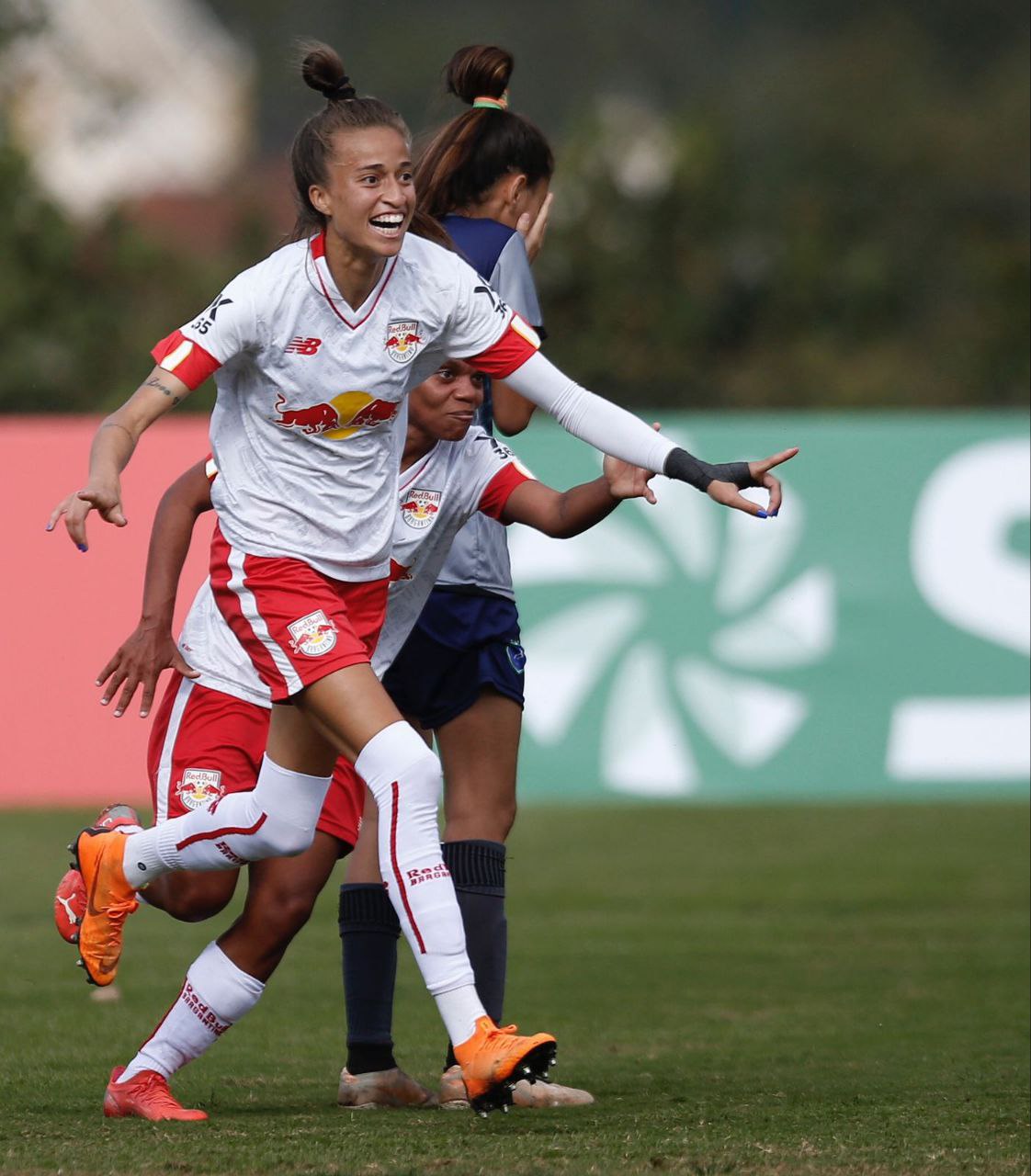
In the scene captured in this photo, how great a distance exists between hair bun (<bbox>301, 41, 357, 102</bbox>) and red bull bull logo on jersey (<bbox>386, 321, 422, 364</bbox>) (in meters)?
0.50

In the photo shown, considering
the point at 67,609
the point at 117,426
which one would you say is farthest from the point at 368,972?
the point at 67,609

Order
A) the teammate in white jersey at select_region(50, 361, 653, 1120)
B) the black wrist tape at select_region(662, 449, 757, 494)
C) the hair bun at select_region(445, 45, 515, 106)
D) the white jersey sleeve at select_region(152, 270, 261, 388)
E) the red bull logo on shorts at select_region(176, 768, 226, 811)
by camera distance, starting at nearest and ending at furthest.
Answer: the white jersey sleeve at select_region(152, 270, 261, 388) < the black wrist tape at select_region(662, 449, 757, 494) < the teammate in white jersey at select_region(50, 361, 653, 1120) < the red bull logo on shorts at select_region(176, 768, 226, 811) < the hair bun at select_region(445, 45, 515, 106)

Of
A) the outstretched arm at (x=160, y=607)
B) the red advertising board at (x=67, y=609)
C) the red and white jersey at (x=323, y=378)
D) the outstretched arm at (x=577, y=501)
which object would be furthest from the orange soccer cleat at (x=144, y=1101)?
the red advertising board at (x=67, y=609)

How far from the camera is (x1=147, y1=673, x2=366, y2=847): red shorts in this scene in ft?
16.1

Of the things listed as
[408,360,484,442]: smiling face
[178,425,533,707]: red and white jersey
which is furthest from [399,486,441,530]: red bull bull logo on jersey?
[408,360,484,442]: smiling face

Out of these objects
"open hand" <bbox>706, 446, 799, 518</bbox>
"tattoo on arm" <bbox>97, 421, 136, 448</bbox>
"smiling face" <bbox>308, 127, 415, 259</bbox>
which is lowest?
"open hand" <bbox>706, 446, 799, 518</bbox>

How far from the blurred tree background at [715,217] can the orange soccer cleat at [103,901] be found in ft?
6.67

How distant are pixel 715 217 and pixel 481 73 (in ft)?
63.3

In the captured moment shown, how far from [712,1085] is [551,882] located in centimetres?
440

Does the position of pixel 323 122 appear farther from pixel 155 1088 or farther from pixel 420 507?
pixel 155 1088

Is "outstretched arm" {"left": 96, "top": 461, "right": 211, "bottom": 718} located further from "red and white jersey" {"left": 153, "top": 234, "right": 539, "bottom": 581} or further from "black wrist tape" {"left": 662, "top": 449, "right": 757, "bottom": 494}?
"black wrist tape" {"left": 662, "top": 449, "right": 757, "bottom": 494}

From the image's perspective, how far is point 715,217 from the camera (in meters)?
24.2

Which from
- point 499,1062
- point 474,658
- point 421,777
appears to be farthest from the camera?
point 474,658

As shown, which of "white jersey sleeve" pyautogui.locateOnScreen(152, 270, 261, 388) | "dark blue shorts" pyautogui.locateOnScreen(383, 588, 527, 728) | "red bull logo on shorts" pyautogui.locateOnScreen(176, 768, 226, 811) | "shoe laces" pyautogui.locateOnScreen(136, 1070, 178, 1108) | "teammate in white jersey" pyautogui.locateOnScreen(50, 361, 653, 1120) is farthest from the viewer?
"dark blue shorts" pyautogui.locateOnScreen(383, 588, 527, 728)
